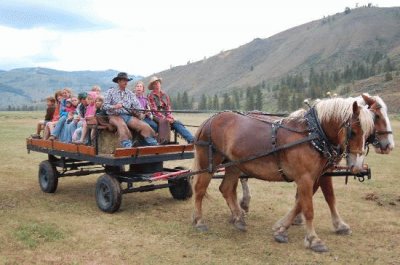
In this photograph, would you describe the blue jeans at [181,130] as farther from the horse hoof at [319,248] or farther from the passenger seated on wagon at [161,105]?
the horse hoof at [319,248]

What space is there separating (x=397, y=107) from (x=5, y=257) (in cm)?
6944

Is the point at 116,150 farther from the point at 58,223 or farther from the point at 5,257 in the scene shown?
the point at 5,257

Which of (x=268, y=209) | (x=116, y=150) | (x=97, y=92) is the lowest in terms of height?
(x=268, y=209)

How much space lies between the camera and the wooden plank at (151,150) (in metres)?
7.98

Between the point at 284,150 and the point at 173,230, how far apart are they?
2.45 metres

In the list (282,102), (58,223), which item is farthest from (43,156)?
(282,102)

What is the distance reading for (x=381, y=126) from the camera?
6270mm

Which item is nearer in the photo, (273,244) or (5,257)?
(5,257)

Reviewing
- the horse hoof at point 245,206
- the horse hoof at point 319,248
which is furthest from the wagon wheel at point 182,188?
the horse hoof at point 319,248

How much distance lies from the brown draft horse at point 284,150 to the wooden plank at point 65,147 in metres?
2.95

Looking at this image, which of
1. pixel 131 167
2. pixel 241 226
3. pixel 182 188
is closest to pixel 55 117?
pixel 131 167

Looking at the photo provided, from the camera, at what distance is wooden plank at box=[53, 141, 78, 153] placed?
29.9 ft

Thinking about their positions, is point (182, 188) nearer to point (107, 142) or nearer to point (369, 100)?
point (107, 142)

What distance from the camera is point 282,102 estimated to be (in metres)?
95.0
